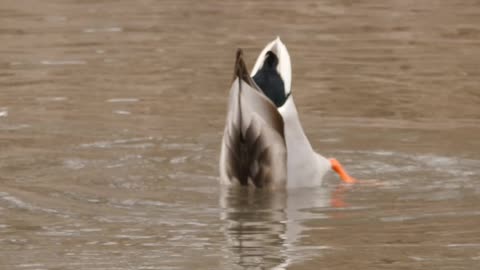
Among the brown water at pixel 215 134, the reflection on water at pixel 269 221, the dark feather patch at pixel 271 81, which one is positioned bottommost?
the reflection on water at pixel 269 221

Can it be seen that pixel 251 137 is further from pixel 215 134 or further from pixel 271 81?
pixel 215 134

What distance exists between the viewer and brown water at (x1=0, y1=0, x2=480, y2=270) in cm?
755

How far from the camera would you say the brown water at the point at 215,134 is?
24.8 ft

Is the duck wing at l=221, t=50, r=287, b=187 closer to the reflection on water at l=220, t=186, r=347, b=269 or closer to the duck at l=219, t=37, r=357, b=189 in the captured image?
the duck at l=219, t=37, r=357, b=189

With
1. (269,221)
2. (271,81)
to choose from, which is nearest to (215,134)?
(271,81)

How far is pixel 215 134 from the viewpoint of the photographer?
10445mm

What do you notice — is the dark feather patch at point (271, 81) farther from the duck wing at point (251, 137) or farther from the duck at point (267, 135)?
the duck wing at point (251, 137)

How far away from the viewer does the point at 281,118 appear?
854 cm

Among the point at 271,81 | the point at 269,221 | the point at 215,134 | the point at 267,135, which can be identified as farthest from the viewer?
the point at 215,134

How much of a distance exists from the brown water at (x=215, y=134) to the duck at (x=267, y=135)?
12cm

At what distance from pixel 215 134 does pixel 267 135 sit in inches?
73.6

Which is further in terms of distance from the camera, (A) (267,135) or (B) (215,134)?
(B) (215,134)

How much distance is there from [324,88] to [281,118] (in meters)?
3.55

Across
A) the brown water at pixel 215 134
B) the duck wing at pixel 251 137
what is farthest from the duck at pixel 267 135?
the brown water at pixel 215 134
